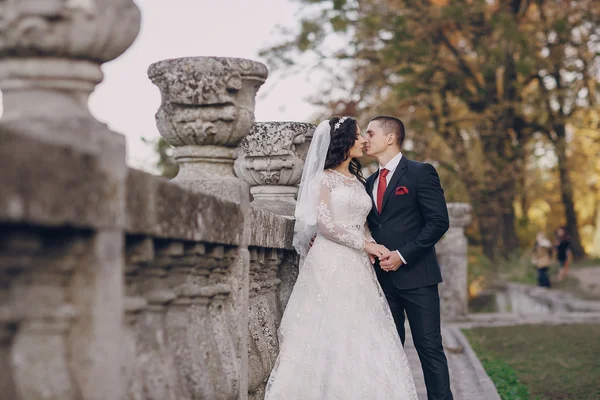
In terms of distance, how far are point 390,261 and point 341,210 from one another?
0.50 meters

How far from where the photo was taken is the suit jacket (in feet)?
21.7

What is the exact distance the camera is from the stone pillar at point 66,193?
8.24ft

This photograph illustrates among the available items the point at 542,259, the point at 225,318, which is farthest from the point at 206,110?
the point at 542,259

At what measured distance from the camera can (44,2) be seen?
9.36ft

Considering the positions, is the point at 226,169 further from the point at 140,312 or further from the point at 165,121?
the point at 140,312

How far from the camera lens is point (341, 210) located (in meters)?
6.49

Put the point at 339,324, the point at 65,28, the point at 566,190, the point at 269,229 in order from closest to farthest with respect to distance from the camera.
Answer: the point at 65,28
the point at 269,229
the point at 339,324
the point at 566,190

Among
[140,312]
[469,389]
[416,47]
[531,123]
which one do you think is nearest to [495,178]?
[531,123]

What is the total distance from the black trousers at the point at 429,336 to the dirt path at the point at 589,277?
15.4m

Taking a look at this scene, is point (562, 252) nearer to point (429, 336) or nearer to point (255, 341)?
point (429, 336)

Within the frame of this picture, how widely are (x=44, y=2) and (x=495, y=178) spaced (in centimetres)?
2292

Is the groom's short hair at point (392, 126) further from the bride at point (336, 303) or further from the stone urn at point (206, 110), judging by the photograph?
the stone urn at point (206, 110)

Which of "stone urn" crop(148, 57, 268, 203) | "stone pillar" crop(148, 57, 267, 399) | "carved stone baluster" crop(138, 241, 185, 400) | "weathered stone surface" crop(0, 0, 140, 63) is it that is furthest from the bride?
"weathered stone surface" crop(0, 0, 140, 63)

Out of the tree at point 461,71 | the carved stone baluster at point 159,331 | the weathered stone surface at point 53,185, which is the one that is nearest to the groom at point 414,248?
the carved stone baluster at point 159,331
